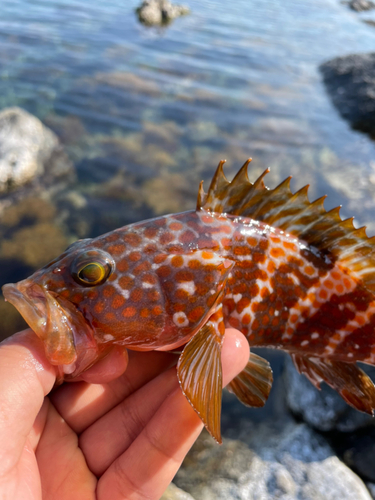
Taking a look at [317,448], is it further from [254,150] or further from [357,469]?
[254,150]

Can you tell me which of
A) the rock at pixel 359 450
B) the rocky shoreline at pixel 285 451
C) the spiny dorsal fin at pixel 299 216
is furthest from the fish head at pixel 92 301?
the rock at pixel 359 450

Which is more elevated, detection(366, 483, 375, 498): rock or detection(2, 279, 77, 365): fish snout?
detection(2, 279, 77, 365): fish snout

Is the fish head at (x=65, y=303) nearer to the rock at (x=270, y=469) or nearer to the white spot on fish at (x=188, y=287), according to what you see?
the white spot on fish at (x=188, y=287)

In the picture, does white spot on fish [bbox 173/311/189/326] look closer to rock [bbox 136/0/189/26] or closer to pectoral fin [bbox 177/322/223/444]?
pectoral fin [bbox 177/322/223/444]

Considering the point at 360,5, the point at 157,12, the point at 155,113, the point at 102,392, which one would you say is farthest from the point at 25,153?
the point at 360,5

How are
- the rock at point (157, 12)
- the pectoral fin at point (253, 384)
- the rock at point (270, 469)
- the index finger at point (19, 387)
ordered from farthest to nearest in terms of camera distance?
1. the rock at point (157, 12)
2. the rock at point (270, 469)
3. the pectoral fin at point (253, 384)
4. the index finger at point (19, 387)

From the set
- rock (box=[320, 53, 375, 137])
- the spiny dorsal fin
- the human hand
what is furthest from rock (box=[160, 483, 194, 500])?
rock (box=[320, 53, 375, 137])

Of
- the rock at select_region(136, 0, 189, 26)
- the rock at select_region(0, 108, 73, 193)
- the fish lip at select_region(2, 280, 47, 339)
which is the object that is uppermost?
the rock at select_region(136, 0, 189, 26)
